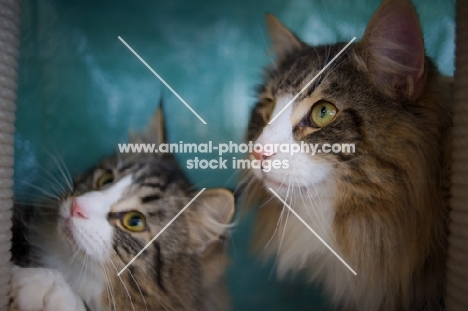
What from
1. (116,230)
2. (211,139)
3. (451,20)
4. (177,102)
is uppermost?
(451,20)

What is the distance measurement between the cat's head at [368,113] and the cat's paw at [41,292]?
0.61 m

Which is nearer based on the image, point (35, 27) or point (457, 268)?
point (457, 268)

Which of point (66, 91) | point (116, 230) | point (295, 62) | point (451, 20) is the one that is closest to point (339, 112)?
point (295, 62)

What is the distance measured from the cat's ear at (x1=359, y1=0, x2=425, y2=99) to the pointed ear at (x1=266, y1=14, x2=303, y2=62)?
0.20 meters

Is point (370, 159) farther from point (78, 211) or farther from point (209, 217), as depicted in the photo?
point (78, 211)

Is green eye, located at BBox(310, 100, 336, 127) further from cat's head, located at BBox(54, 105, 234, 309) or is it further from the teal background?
cat's head, located at BBox(54, 105, 234, 309)

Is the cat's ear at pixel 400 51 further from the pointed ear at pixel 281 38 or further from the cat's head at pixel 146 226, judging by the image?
the cat's head at pixel 146 226

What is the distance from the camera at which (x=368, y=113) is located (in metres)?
1.14

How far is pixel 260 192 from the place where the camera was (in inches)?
48.6

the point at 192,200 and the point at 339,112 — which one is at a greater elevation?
the point at 339,112

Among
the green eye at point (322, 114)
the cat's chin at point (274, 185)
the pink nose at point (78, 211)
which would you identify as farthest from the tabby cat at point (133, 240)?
the green eye at point (322, 114)

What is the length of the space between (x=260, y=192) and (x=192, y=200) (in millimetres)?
190

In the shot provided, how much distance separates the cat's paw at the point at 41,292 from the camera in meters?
1.09

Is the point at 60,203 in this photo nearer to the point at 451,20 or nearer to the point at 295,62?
the point at 295,62
